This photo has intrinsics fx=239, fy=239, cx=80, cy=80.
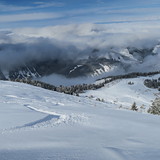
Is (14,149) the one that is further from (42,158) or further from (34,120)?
(34,120)

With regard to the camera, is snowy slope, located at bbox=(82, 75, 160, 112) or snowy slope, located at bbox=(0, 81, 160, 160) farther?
snowy slope, located at bbox=(82, 75, 160, 112)

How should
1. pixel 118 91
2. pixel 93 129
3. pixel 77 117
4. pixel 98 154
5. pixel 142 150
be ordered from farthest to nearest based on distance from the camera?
pixel 118 91 → pixel 77 117 → pixel 93 129 → pixel 142 150 → pixel 98 154

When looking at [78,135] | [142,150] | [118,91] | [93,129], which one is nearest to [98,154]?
[142,150]

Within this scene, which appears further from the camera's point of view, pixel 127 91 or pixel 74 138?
pixel 127 91

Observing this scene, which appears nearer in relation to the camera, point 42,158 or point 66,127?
point 42,158

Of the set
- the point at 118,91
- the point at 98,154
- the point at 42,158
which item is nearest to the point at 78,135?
the point at 98,154

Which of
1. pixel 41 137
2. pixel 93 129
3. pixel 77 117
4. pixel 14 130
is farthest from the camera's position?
pixel 77 117

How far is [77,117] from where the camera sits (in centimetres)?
1165

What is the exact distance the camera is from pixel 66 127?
31.8 ft

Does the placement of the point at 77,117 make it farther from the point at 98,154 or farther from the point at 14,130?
the point at 98,154

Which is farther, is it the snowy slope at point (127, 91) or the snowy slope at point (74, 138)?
the snowy slope at point (127, 91)

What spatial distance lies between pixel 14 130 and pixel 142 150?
4.62 m

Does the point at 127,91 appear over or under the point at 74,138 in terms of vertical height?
under

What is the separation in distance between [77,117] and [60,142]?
408cm
